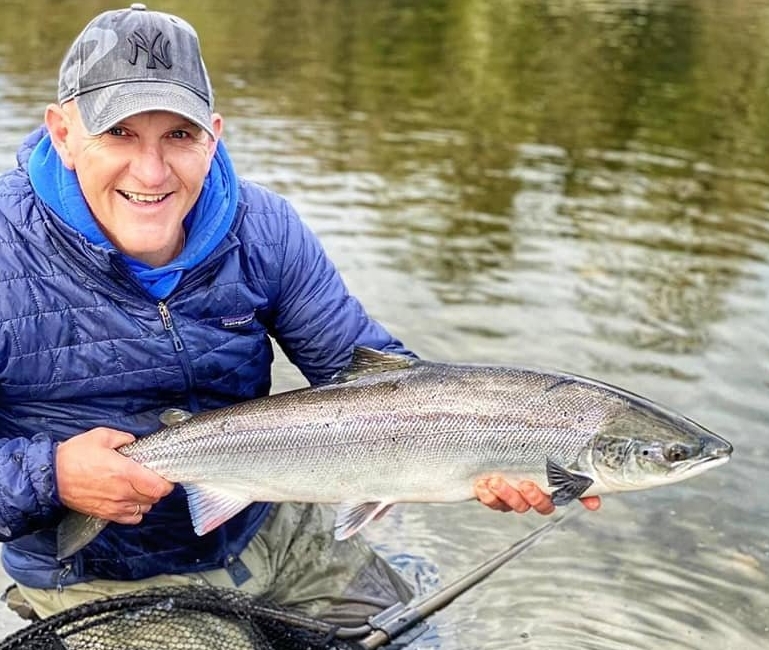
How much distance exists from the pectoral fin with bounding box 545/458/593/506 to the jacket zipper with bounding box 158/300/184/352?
1.34m

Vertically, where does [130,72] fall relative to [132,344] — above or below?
above

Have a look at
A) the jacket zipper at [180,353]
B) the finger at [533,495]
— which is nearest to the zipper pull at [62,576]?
the jacket zipper at [180,353]

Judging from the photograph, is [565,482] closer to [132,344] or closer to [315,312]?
[315,312]

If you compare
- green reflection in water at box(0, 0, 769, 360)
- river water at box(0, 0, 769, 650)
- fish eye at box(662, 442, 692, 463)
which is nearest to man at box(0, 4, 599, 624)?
fish eye at box(662, 442, 692, 463)

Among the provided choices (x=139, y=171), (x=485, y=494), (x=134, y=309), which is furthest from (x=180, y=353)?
(x=485, y=494)

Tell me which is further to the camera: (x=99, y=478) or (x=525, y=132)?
(x=525, y=132)

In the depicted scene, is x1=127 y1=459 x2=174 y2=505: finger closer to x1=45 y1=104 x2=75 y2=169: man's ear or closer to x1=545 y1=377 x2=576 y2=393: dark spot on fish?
x1=45 y1=104 x2=75 y2=169: man's ear

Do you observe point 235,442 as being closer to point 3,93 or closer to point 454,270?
point 454,270

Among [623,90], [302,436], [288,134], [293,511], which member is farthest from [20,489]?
[623,90]

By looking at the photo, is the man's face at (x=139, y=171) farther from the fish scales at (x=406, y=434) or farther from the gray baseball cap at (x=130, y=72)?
the fish scales at (x=406, y=434)

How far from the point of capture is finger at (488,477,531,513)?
3.57 metres

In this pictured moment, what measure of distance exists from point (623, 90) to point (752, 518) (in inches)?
533

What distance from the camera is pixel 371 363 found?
145 inches

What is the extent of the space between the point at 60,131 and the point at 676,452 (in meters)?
2.37
